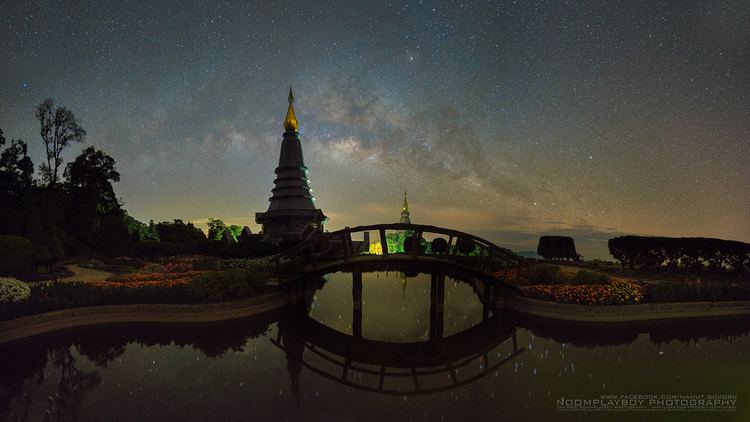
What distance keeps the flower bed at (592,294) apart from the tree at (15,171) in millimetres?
51562

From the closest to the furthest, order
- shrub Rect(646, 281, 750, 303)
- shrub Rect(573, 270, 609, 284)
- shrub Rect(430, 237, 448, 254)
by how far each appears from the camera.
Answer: shrub Rect(646, 281, 750, 303) < shrub Rect(573, 270, 609, 284) < shrub Rect(430, 237, 448, 254)

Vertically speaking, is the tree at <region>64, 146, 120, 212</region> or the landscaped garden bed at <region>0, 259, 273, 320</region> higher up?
the tree at <region>64, 146, 120, 212</region>

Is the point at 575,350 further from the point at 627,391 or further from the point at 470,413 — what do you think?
the point at 470,413

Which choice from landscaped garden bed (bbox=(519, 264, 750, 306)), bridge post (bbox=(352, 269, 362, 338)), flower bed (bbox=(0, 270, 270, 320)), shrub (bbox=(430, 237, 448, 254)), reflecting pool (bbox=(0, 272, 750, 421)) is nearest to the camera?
reflecting pool (bbox=(0, 272, 750, 421))

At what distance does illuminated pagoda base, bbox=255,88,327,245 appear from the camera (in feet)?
159

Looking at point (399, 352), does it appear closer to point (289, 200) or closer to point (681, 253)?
point (681, 253)

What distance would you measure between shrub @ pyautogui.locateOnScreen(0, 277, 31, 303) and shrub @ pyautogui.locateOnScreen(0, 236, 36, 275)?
10.2 meters

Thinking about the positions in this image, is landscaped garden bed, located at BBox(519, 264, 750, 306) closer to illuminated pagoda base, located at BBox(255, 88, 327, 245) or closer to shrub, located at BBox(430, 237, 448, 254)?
shrub, located at BBox(430, 237, 448, 254)

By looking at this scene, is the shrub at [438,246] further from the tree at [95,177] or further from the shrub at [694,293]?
the tree at [95,177]

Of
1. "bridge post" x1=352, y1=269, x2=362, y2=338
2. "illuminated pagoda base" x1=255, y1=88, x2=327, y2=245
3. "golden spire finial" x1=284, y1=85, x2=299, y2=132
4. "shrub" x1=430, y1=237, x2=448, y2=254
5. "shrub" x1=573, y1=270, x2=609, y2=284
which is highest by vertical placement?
"golden spire finial" x1=284, y1=85, x2=299, y2=132

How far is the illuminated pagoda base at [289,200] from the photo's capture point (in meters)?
48.3

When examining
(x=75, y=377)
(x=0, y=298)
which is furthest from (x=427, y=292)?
(x=0, y=298)

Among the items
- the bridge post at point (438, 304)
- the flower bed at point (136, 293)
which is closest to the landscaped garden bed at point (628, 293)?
the bridge post at point (438, 304)

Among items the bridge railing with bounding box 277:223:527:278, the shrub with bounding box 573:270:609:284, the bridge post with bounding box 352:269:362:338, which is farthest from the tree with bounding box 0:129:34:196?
the shrub with bounding box 573:270:609:284
